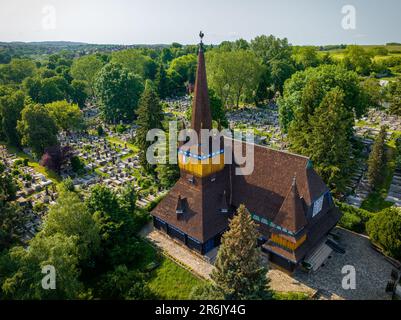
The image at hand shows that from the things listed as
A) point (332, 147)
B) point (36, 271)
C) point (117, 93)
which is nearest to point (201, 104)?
point (36, 271)

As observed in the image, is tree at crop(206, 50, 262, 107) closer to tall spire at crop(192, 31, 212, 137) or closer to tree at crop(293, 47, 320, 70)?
tree at crop(293, 47, 320, 70)

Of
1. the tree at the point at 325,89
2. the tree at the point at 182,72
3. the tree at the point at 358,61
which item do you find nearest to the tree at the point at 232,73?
the tree at the point at 325,89

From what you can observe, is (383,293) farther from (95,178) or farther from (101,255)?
(95,178)

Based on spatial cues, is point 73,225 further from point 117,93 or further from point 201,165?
point 117,93

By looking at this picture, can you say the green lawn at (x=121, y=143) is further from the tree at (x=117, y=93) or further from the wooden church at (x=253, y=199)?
the wooden church at (x=253, y=199)

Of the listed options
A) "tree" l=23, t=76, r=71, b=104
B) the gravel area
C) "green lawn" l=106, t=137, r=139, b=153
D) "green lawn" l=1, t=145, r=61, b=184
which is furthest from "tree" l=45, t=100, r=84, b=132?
the gravel area
